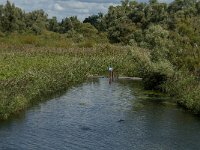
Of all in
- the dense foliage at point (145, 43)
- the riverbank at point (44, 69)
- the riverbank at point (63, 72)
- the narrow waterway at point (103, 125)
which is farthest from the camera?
the dense foliage at point (145, 43)

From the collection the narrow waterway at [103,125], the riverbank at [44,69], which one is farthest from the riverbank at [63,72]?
the narrow waterway at [103,125]

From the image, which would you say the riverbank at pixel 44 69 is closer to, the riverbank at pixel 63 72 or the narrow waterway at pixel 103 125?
the riverbank at pixel 63 72

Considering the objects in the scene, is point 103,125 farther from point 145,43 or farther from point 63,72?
point 145,43

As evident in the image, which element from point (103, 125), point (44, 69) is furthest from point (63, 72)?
point (103, 125)

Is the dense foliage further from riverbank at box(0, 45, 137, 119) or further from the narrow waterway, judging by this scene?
the narrow waterway

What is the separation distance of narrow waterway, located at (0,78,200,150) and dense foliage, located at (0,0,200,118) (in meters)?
1.74

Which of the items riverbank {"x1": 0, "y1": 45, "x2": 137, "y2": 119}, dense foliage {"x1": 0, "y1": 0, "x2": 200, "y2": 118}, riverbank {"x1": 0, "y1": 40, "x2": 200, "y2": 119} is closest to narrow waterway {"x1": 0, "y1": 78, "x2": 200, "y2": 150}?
riverbank {"x1": 0, "y1": 40, "x2": 200, "y2": 119}

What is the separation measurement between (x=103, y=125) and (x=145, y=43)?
16413 mm

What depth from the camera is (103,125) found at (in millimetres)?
29734

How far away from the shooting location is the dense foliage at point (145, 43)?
1542 inches

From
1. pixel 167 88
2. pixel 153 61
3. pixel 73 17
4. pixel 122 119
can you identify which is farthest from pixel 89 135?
pixel 73 17

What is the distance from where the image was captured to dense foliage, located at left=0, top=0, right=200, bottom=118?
128 ft

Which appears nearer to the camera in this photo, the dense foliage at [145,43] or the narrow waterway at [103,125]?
the narrow waterway at [103,125]

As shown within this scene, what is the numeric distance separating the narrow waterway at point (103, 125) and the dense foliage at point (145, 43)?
5.70 ft
